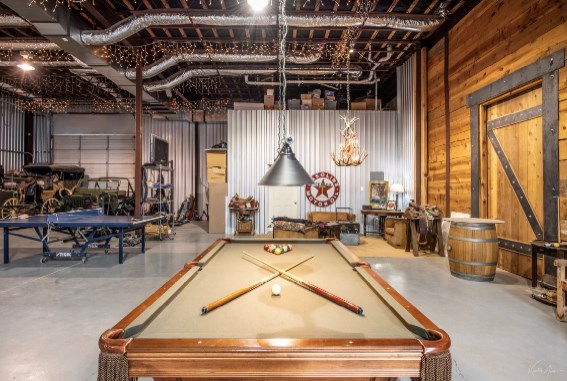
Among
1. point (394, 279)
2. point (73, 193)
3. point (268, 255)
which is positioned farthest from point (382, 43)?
point (73, 193)

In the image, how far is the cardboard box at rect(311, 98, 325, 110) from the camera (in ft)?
32.3

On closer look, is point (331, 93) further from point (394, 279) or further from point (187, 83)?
point (394, 279)

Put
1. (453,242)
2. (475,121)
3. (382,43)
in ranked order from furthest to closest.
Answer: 1. (382,43)
2. (475,121)
3. (453,242)

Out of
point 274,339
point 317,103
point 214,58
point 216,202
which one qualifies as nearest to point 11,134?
point 216,202

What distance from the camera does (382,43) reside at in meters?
7.66

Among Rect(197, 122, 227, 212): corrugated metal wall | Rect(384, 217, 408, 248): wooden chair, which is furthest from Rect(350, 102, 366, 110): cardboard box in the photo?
Rect(197, 122, 227, 212): corrugated metal wall

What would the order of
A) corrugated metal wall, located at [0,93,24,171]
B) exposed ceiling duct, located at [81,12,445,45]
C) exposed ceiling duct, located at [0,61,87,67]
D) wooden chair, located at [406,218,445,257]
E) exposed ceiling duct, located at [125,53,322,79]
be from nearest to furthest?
1. exposed ceiling duct, located at [81,12,445,45]
2. wooden chair, located at [406,218,445,257]
3. exposed ceiling duct, located at [125,53,322,79]
4. exposed ceiling duct, located at [0,61,87,67]
5. corrugated metal wall, located at [0,93,24,171]

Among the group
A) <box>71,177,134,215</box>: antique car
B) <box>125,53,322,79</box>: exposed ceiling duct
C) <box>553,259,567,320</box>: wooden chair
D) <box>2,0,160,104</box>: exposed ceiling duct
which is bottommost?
<box>553,259,567,320</box>: wooden chair

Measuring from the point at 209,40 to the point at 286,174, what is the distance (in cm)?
613

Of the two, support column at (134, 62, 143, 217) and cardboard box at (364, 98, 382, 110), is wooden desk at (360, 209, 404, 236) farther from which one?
support column at (134, 62, 143, 217)

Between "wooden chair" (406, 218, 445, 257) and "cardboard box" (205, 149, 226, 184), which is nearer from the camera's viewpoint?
"wooden chair" (406, 218, 445, 257)

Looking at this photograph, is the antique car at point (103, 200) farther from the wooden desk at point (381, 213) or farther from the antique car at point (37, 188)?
the wooden desk at point (381, 213)

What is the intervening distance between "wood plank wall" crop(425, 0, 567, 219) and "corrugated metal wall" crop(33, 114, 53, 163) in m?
14.7

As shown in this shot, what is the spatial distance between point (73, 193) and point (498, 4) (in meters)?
12.2
